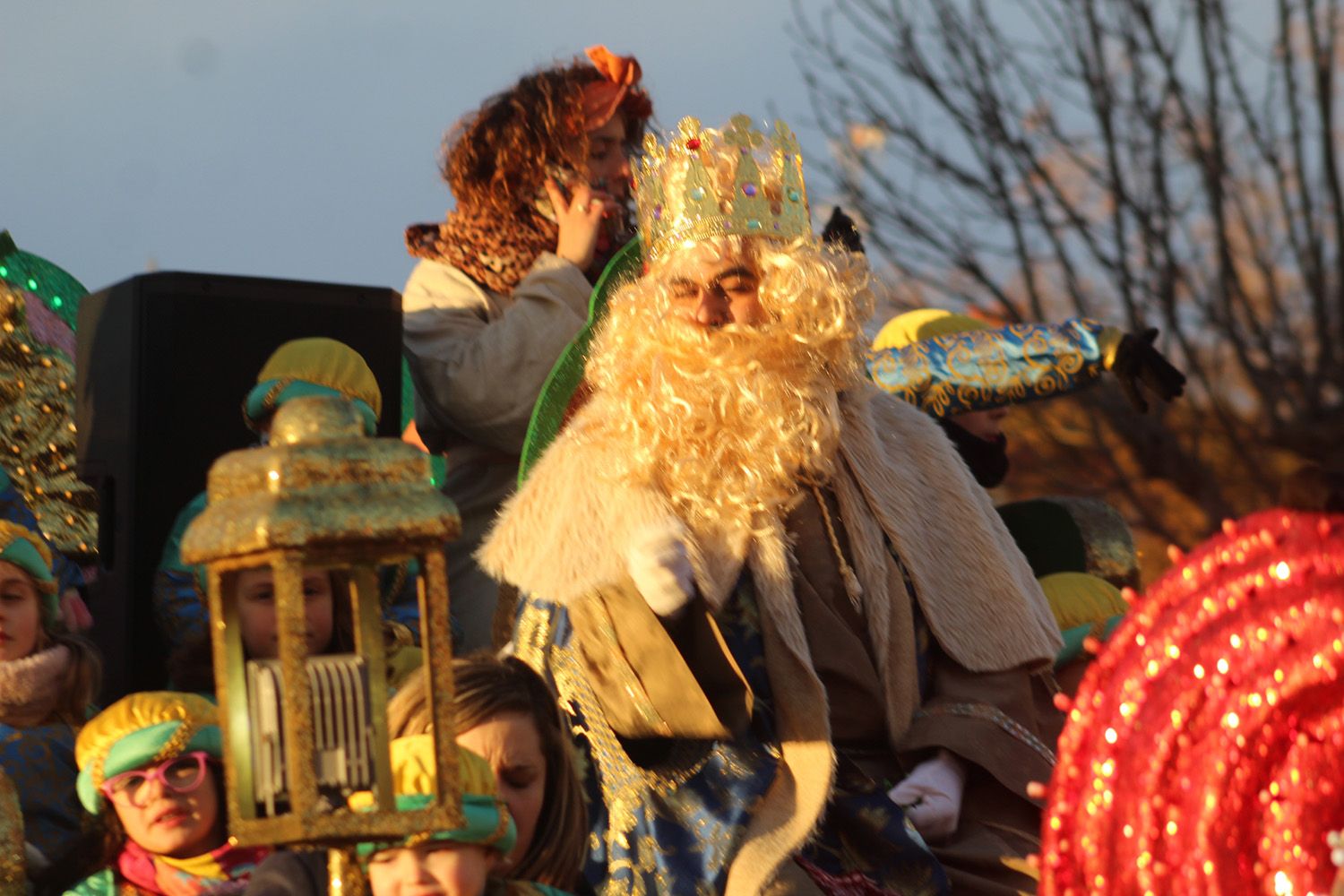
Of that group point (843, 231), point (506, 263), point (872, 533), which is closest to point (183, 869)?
point (872, 533)

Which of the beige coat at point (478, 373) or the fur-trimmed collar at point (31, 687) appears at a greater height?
the beige coat at point (478, 373)

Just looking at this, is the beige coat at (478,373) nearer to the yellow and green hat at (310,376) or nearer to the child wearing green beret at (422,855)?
the yellow and green hat at (310,376)

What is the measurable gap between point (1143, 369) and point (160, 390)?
2.29m

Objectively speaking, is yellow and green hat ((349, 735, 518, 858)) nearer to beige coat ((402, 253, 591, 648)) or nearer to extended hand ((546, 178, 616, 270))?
beige coat ((402, 253, 591, 648))

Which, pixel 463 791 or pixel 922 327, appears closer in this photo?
pixel 463 791

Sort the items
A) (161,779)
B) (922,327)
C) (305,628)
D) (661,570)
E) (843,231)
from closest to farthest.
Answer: (305,628)
(161,779)
(661,570)
(843,231)
(922,327)

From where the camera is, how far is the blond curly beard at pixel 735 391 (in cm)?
405

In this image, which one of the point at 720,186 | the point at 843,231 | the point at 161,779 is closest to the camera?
the point at 161,779

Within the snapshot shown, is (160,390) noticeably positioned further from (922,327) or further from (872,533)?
(922,327)

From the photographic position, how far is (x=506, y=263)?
5.34 metres

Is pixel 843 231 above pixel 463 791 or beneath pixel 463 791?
above

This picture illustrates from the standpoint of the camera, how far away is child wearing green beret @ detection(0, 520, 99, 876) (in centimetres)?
373

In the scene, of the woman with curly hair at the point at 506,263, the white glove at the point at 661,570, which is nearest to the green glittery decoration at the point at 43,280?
the woman with curly hair at the point at 506,263

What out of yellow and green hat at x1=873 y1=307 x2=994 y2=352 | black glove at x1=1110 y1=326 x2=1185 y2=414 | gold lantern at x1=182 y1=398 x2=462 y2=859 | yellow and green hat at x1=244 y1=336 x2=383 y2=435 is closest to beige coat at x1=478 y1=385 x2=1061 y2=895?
yellow and green hat at x1=244 y1=336 x2=383 y2=435
